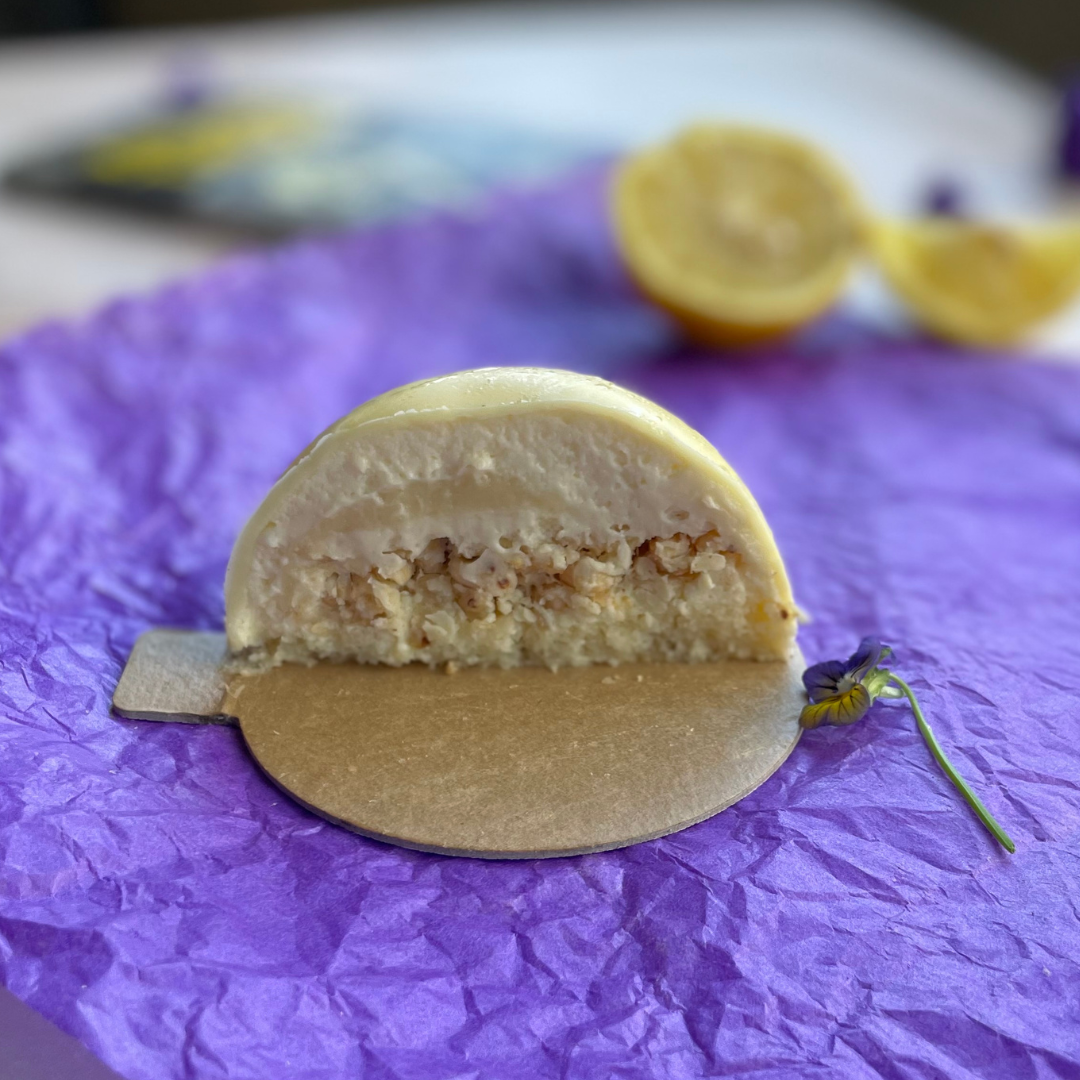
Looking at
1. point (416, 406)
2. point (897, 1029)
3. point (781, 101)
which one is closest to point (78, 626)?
point (416, 406)

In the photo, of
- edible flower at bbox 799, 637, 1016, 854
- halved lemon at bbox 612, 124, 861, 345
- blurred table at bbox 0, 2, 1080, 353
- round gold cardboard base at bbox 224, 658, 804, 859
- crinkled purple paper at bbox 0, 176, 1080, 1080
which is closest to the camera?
crinkled purple paper at bbox 0, 176, 1080, 1080

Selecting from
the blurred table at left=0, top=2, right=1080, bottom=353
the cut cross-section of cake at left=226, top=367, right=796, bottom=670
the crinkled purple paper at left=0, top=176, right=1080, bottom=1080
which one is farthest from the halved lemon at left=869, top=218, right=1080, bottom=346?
the cut cross-section of cake at left=226, top=367, right=796, bottom=670

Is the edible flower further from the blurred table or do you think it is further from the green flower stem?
the blurred table

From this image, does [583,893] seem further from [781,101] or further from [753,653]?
[781,101]

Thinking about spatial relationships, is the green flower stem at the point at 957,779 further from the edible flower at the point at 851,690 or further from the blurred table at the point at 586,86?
the blurred table at the point at 586,86

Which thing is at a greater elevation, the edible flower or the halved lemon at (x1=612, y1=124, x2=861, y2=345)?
the halved lemon at (x1=612, y1=124, x2=861, y2=345)

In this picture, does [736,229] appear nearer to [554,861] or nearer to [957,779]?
[957,779]

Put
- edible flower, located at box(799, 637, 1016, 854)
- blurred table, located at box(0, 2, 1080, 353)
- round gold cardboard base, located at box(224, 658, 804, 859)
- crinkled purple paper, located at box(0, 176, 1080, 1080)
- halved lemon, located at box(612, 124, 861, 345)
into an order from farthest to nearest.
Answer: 1. blurred table, located at box(0, 2, 1080, 353)
2. halved lemon, located at box(612, 124, 861, 345)
3. edible flower, located at box(799, 637, 1016, 854)
4. round gold cardboard base, located at box(224, 658, 804, 859)
5. crinkled purple paper, located at box(0, 176, 1080, 1080)
